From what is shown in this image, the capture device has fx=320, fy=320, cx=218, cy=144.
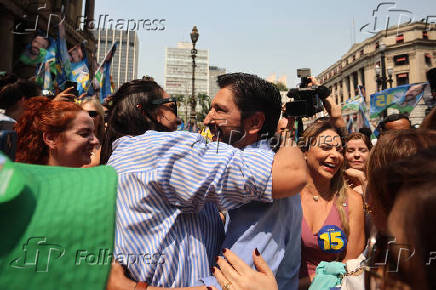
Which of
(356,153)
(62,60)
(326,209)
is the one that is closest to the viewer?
(326,209)

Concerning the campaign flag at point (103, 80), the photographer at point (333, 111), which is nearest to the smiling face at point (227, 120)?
the photographer at point (333, 111)

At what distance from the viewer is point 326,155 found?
327 cm

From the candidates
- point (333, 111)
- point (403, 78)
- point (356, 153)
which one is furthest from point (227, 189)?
point (403, 78)

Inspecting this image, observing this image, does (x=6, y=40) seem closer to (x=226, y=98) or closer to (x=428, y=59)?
(x=226, y=98)

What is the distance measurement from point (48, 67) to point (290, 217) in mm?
6795

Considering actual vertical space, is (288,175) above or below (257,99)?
below

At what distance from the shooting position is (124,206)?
1468mm

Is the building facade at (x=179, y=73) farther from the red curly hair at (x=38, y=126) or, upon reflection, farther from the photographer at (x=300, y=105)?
the photographer at (x=300, y=105)

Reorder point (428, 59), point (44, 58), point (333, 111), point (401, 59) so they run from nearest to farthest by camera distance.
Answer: point (333, 111)
point (44, 58)
point (428, 59)
point (401, 59)

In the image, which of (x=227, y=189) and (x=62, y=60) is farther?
(x=62, y=60)

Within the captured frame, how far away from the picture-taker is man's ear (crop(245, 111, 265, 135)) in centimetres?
192

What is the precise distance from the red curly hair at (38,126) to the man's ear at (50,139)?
2 centimetres

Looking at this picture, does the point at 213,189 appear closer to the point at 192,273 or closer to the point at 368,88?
the point at 192,273

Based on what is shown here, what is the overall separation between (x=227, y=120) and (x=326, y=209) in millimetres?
1668
